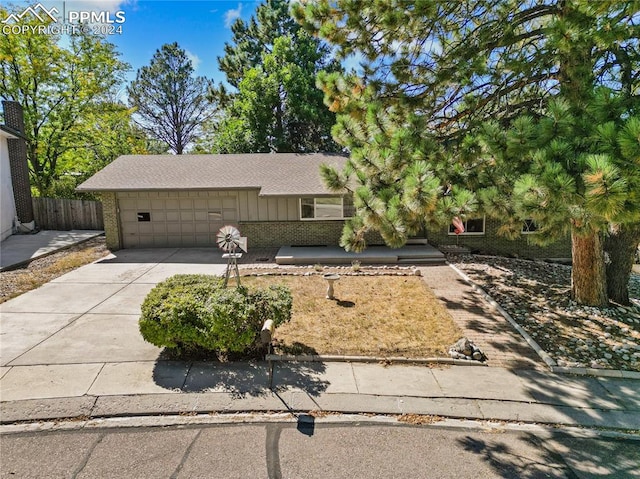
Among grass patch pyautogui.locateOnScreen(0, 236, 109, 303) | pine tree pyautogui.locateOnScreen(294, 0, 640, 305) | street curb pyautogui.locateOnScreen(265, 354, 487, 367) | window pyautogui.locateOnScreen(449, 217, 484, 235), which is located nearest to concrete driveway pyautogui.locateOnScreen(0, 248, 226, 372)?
grass patch pyautogui.locateOnScreen(0, 236, 109, 303)

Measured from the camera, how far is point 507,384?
18.4 ft

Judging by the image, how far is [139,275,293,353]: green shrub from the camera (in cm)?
574

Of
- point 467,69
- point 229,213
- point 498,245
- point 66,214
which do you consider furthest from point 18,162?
point 498,245

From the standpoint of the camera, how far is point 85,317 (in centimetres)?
774

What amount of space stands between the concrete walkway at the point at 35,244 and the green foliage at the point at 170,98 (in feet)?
55.9

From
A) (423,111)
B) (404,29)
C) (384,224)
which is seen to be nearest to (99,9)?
(404,29)

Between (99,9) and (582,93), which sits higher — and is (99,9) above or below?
above

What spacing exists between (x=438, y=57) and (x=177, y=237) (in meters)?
12.0

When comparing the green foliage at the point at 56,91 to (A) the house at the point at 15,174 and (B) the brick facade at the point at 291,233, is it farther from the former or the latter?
(B) the brick facade at the point at 291,233

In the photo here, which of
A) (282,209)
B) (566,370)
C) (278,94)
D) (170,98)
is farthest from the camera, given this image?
(170,98)

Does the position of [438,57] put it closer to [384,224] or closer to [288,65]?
[384,224]

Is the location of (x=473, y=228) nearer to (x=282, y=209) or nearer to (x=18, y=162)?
(x=282, y=209)

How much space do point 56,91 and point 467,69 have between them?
79.0 ft

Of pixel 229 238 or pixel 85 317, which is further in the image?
pixel 85 317
